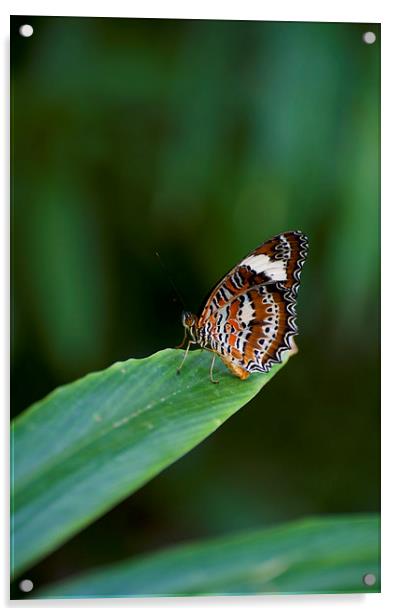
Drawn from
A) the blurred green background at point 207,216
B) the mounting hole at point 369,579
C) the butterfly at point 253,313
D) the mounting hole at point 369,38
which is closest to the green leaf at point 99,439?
the butterfly at point 253,313

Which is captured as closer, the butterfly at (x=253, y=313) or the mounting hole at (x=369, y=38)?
the butterfly at (x=253, y=313)

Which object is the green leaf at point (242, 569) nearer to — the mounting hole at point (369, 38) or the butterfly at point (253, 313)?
the butterfly at point (253, 313)

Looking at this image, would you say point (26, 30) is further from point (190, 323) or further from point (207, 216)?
point (190, 323)

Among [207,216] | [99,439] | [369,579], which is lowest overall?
[369,579]

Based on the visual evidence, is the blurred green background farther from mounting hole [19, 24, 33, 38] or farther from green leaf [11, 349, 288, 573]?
green leaf [11, 349, 288, 573]

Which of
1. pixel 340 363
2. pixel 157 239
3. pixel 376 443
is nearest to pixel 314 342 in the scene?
pixel 340 363

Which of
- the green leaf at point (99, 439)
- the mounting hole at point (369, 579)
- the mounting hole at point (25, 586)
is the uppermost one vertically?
the green leaf at point (99, 439)

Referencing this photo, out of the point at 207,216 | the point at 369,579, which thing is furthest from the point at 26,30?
the point at 369,579
